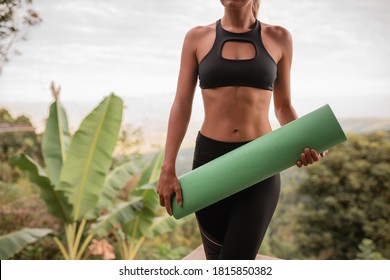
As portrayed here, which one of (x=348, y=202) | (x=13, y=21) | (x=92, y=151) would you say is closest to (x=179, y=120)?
(x=92, y=151)

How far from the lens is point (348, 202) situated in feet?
16.2

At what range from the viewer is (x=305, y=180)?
17.0 feet

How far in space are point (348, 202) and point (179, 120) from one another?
419cm

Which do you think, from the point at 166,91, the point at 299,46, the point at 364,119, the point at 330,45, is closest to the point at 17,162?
the point at 166,91

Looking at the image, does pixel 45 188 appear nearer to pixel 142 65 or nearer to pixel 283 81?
pixel 142 65

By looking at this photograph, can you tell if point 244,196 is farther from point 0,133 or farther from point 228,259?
point 0,133

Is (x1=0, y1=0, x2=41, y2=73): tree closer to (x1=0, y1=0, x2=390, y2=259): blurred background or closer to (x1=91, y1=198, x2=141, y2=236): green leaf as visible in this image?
(x1=0, y1=0, x2=390, y2=259): blurred background

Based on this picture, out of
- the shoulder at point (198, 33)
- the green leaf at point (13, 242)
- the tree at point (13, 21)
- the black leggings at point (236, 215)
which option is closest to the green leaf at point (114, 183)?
the green leaf at point (13, 242)

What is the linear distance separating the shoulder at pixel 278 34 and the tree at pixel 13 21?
251cm

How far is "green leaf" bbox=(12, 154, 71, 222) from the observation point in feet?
8.91

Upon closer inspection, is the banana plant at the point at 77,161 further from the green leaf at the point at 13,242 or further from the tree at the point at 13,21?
the tree at the point at 13,21

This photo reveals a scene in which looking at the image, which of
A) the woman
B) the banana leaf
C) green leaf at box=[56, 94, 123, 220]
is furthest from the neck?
the banana leaf

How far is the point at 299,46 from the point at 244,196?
344 centimetres

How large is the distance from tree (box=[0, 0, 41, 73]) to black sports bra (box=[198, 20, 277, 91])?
2.48 m
